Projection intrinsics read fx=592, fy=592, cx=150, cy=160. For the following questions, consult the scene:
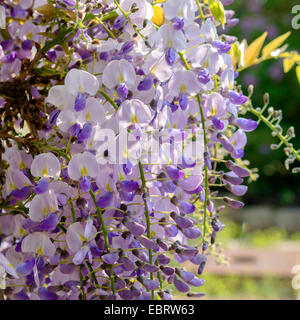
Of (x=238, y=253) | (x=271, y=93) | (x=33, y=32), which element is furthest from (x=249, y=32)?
(x=33, y=32)

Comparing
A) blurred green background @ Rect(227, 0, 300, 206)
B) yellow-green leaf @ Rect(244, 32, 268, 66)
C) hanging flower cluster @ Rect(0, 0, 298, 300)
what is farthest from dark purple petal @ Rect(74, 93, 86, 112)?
blurred green background @ Rect(227, 0, 300, 206)

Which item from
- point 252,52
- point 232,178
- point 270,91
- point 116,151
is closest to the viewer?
point 116,151

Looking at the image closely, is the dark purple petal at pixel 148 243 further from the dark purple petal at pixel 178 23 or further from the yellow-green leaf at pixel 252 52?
the yellow-green leaf at pixel 252 52

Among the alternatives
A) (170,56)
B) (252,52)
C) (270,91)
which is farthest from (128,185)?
(270,91)

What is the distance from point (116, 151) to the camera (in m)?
0.58

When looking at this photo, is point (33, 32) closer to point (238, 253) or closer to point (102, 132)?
point (102, 132)

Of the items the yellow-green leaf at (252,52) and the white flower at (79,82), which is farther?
the yellow-green leaf at (252,52)

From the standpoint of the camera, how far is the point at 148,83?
1.98 ft

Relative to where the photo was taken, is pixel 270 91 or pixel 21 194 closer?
pixel 21 194

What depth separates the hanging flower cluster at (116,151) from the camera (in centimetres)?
59

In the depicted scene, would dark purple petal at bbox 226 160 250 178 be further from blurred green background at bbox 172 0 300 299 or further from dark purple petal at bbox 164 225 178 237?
blurred green background at bbox 172 0 300 299

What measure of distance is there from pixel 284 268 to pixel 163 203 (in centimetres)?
304

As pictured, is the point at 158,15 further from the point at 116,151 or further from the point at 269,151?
the point at 269,151

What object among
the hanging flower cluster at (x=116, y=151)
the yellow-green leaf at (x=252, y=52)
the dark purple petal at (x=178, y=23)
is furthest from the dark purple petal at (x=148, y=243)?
the yellow-green leaf at (x=252, y=52)
